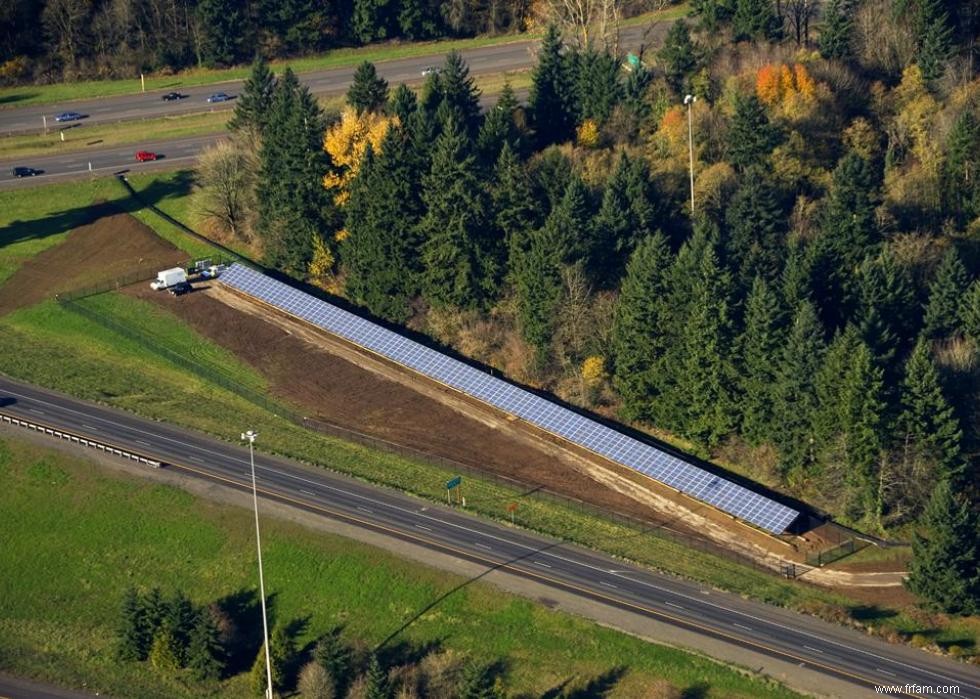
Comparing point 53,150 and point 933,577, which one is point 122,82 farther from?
point 933,577

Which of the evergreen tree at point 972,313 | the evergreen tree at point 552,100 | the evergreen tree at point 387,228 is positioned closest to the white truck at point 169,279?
the evergreen tree at point 387,228

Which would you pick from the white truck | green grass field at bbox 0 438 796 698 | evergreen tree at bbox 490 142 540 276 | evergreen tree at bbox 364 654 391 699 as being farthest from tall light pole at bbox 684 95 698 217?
evergreen tree at bbox 364 654 391 699

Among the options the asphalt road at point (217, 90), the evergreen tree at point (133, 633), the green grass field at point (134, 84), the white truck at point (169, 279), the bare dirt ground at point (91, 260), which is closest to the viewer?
the evergreen tree at point (133, 633)

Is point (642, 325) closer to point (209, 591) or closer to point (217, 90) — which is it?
point (209, 591)

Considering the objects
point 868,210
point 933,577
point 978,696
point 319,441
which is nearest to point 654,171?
point 868,210

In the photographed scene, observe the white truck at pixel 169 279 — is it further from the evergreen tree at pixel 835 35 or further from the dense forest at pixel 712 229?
the evergreen tree at pixel 835 35

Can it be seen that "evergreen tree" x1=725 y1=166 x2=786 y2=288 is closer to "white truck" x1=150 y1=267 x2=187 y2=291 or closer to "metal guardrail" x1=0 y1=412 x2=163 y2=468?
"white truck" x1=150 y1=267 x2=187 y2=291

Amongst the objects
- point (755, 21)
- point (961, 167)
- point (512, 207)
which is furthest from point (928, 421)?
point (755, 21)
